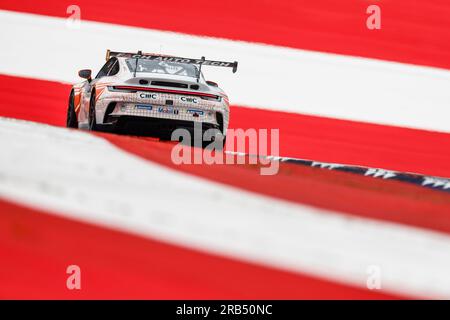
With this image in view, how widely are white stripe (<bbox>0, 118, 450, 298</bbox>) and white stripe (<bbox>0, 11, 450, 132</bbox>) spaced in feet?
16.9

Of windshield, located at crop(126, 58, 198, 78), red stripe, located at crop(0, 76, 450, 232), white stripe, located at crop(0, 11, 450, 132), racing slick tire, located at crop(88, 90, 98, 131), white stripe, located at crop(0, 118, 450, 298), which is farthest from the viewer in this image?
white stripe, located at crop(0, 11, 450, 132)

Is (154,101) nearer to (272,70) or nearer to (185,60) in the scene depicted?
(185,60)

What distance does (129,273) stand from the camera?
2.46 metres

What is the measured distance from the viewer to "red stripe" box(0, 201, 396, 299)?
8.00 ft

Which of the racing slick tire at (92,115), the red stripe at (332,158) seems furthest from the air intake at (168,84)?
the red stripe at (332,158)

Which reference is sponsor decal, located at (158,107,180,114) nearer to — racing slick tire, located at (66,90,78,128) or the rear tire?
the rear tire

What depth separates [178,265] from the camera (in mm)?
2523

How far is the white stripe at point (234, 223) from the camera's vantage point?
255 centimetres

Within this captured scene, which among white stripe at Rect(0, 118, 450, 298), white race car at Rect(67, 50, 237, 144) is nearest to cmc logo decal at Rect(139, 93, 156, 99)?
white race car at Rect(67, 50, 237, 144)

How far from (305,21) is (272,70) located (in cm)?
69

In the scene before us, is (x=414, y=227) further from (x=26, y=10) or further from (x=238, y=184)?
(x=26, y=10)

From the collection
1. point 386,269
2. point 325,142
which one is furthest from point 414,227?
point 325,142
